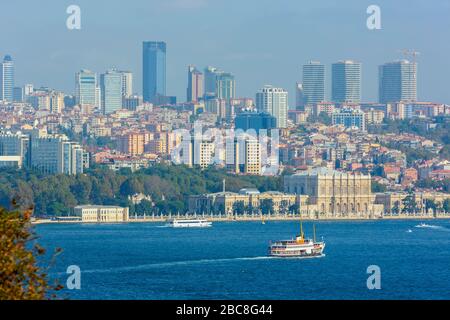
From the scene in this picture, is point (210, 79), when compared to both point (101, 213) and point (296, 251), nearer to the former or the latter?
point (101, 213)

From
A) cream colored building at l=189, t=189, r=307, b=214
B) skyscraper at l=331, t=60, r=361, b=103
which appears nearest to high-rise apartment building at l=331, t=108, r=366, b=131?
skyscraper at l=331, t=60, r=361, b=103

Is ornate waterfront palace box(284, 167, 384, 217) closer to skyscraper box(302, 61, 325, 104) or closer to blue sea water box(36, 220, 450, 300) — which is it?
blue sea water box(36, 220, 450, 300)

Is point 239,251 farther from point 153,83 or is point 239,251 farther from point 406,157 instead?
point 153,83

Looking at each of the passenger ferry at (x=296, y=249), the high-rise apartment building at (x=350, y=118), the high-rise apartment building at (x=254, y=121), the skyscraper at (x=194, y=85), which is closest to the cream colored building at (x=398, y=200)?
the high-rise apartment building at (x=254, y=121)

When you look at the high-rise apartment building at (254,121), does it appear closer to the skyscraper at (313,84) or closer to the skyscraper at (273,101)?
the skyscraper at (273,101)

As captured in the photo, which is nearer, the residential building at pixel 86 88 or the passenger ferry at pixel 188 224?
the passenger ferry at pixel 188 224

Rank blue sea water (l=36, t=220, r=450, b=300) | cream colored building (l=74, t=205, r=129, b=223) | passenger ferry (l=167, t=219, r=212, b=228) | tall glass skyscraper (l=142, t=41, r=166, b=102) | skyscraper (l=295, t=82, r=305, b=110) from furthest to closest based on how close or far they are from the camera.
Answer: skyscraper (l=295, t=82, r=305, b=110), tall glass skyscraper (l=142, t=41, r=166, b=102), cream colored building (l=74, t=205, r=129, b=223), passenger ferry (l=167, t=219, r=212, b=228), blue sea water (l=36, t=220, r=450, b=300)
